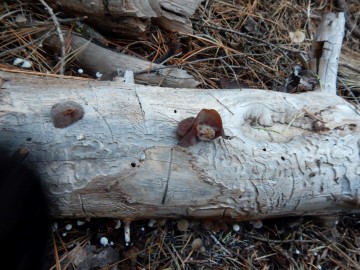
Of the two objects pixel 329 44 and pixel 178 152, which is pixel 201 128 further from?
pixel 329 44

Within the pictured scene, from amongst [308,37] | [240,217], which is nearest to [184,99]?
[240,217]

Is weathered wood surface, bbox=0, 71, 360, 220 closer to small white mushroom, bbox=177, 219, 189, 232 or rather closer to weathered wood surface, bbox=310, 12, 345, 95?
small white mushroom, bbox=177, 219, 189, 232

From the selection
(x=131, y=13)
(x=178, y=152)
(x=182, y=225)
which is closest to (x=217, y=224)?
(x=182, y=225)

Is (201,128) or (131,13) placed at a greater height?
(131,13)

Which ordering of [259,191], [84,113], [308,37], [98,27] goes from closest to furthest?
[84,113] < [259,191] < [98,27] < [308,37]

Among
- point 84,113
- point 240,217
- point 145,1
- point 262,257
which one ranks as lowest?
point 262,257

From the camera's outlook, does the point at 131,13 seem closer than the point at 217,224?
No

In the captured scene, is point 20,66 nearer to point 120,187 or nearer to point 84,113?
point 84,113

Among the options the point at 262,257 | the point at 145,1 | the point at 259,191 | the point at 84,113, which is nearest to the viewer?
the point at 84,113
